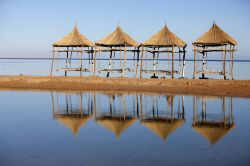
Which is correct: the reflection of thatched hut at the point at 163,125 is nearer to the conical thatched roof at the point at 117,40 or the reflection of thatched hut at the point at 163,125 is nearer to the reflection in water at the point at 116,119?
the reflection in water at the point at 116,119

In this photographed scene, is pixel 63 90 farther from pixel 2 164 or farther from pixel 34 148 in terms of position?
pixel 2 164

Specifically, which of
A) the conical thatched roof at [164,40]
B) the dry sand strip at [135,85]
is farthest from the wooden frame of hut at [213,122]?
the conical thatched roof at [164,40]

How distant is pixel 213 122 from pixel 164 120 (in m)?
1.80

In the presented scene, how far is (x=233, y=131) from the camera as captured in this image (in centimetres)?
1208

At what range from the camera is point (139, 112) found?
15.9m

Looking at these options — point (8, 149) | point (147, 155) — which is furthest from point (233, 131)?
point (8, 149)

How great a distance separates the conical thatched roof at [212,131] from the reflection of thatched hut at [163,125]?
0.76 metres

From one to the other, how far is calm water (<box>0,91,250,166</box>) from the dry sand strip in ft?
5.46

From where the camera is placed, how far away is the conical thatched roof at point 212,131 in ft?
36.0

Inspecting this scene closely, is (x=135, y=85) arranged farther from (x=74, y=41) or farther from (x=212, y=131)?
(x=212, y=131)

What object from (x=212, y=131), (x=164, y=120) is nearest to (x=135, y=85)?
(x=164, y=120)

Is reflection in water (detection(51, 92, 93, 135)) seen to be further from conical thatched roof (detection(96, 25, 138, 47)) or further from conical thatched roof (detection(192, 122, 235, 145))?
conical thatched roof (detection(96, 25, 138, 47))

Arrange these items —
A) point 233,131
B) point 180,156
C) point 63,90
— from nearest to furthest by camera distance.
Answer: point 180,156 → point 233,131 → point 63,90

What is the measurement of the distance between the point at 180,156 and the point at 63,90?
52.1 feet
